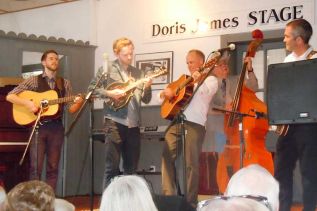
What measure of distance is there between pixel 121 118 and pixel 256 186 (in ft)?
10.8

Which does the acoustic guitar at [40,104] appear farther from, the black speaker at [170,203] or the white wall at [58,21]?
the black speaker at [170,203]

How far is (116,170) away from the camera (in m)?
5.49

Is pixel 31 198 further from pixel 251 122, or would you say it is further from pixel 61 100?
pixel 61 100

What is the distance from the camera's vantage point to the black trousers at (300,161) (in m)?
4.37

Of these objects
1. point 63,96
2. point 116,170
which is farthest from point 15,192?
point 63,96

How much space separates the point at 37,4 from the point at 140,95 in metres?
4.72

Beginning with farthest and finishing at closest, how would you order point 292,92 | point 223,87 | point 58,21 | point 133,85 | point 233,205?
point 58,21, point 223,87, point 133,85, point 292,92, point 233,205

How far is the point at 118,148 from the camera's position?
18.1 ft

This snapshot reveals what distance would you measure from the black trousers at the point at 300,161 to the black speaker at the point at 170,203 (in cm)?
158

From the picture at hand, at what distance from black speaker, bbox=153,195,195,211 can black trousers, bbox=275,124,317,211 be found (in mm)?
1581

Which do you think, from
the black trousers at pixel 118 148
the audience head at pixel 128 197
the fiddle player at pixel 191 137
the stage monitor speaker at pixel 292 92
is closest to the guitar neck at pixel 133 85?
the fiddle player at pixel 191 137

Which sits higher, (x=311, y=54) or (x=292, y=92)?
(x=311, y=54)

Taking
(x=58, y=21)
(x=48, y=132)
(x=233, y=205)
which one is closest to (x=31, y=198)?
(x=233, y=205)

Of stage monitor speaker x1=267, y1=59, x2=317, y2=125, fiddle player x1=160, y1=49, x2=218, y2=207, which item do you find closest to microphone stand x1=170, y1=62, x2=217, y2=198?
fiddle player x1=160, y1=49, x2=218, y2=207
